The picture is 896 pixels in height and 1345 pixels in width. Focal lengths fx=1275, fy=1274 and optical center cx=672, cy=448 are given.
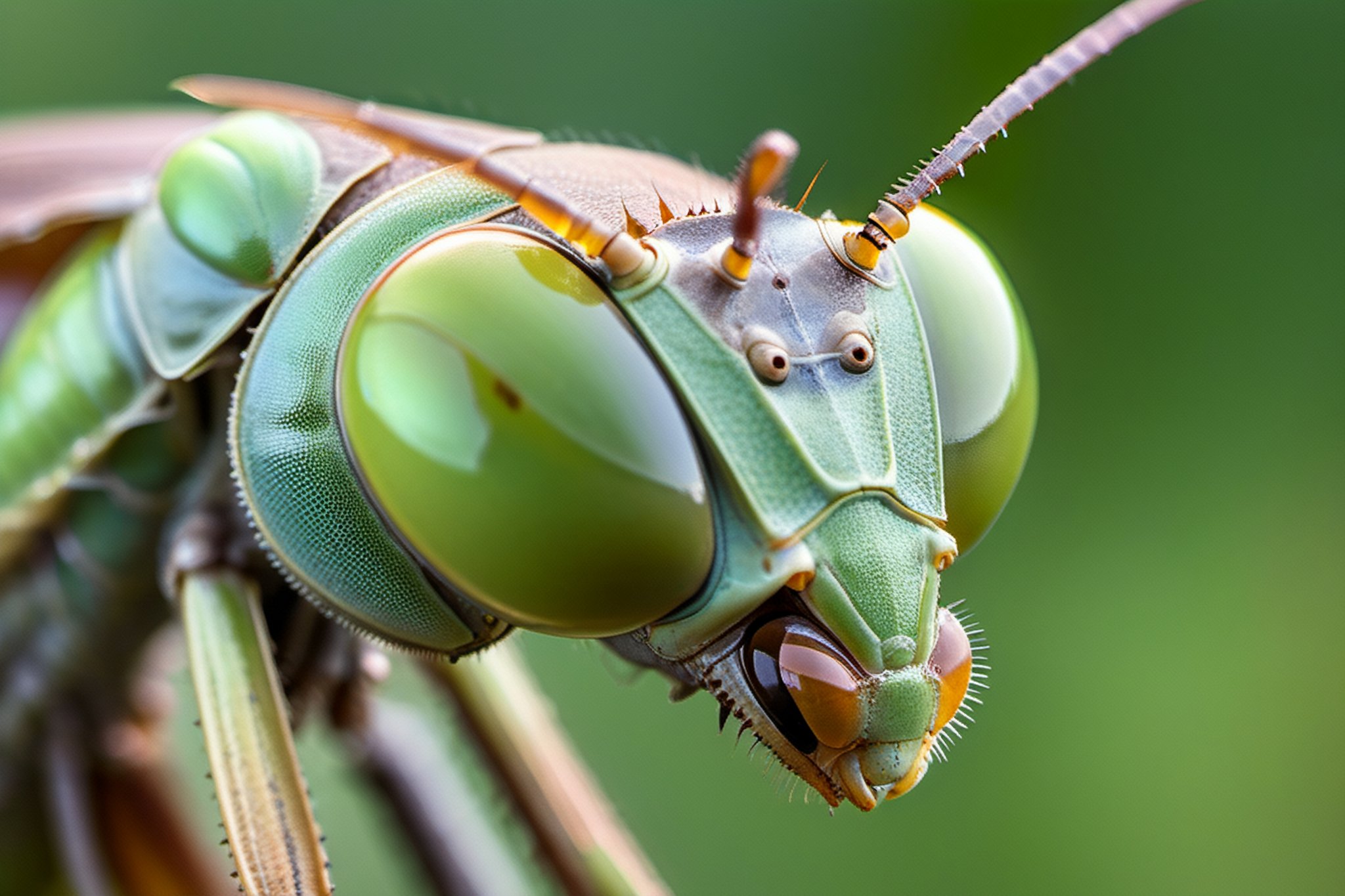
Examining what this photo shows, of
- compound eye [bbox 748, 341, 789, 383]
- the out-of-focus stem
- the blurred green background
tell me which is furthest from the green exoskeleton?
the blurred green background

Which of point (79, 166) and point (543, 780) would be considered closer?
point (79, 166)

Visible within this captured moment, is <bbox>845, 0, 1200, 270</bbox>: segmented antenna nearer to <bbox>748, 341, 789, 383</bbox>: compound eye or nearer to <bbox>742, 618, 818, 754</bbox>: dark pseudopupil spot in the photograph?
<bbox>748, 341, 789, 383</bbox>: compound eye

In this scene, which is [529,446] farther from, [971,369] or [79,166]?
[79,166]

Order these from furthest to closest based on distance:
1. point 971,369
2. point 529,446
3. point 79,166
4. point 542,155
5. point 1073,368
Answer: point 1073,368 < point 79,166 < point 542,155 < point 971,369 < point 529,446

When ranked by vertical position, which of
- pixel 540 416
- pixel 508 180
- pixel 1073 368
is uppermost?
pixel 508 180

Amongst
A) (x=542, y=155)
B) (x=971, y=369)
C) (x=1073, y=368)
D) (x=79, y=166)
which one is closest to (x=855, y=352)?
(x=971, y=369)

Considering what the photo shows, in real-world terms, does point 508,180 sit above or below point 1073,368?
above

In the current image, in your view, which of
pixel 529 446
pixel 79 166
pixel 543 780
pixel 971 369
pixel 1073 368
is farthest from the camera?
pixel 1073 368

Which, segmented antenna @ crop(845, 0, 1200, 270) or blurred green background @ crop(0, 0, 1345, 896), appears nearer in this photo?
segmented antenna @ crop(845, 0, 1200, 270)

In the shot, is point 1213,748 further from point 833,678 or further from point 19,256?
point 19,256
